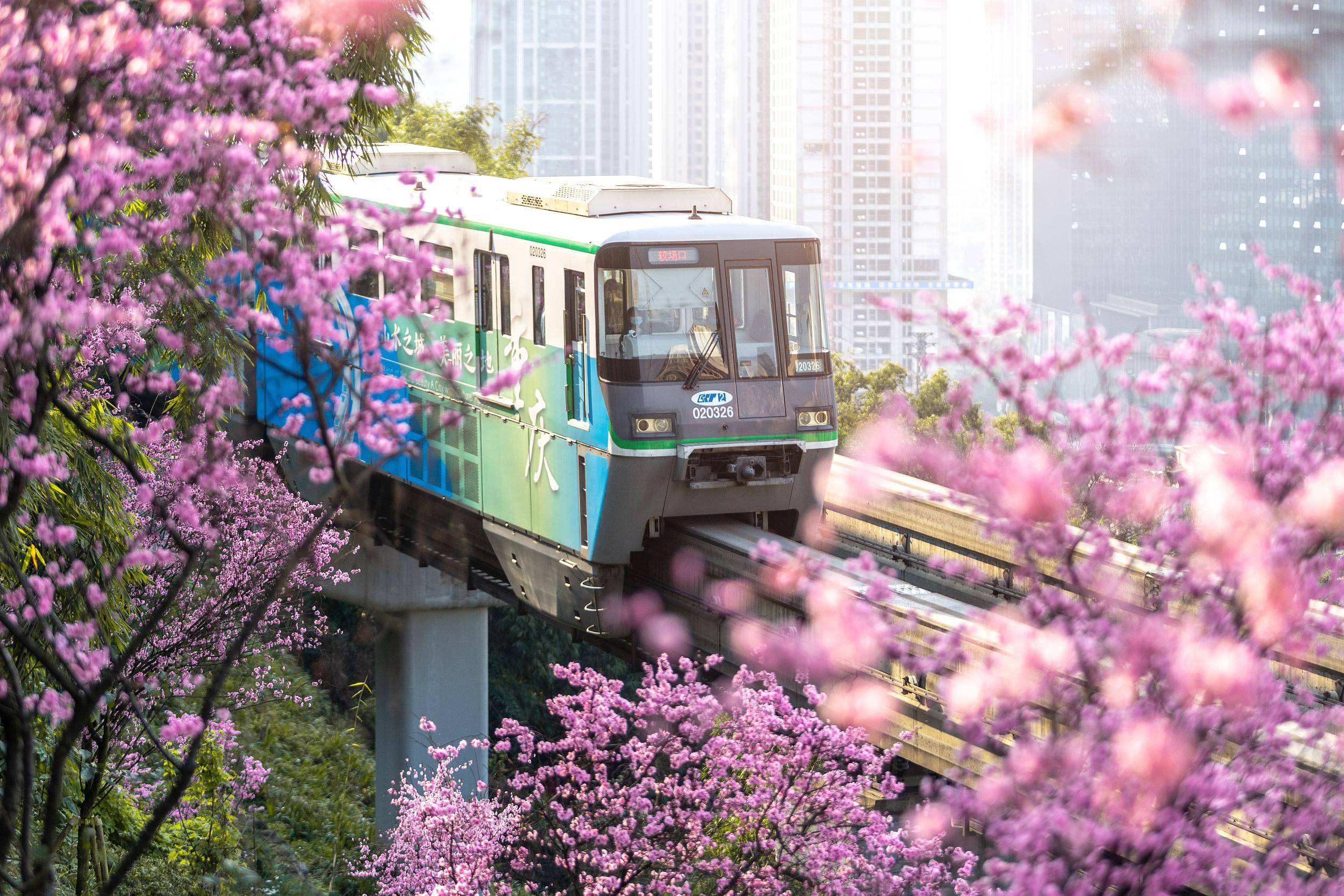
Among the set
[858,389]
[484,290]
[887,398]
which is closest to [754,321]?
[484,290]

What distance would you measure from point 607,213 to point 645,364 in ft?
4.69

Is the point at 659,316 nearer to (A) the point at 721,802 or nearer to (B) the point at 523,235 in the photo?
(B) the point at 523,235

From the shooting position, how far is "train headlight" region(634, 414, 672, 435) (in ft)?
41.0

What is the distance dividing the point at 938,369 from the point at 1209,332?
1360 inches

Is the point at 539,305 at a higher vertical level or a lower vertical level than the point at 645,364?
higher

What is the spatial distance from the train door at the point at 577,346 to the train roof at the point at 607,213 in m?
0.30

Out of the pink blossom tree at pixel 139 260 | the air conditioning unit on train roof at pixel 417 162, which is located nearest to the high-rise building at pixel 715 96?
the air conditioning unit on train roof at pixel 417 162

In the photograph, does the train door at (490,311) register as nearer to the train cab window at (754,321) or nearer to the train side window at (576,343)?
the train side window at (576,343)

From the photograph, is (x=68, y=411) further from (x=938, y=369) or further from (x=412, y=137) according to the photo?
(x=938, y=369)

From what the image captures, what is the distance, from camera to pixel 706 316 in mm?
12727

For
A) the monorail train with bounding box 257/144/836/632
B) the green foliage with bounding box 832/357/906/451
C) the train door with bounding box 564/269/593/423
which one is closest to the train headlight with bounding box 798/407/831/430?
the monorail train with bounding box 257/144/836/632

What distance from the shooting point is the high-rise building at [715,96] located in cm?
16675

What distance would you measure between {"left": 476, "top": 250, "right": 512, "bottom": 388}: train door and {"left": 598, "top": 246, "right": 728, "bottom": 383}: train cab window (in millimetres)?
1674

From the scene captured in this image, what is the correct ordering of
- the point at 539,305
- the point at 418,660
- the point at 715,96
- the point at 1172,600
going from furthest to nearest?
1. the point at 715,96
2. the point at 418,660
3. the point at 539,305
4. the point at 1172,600
